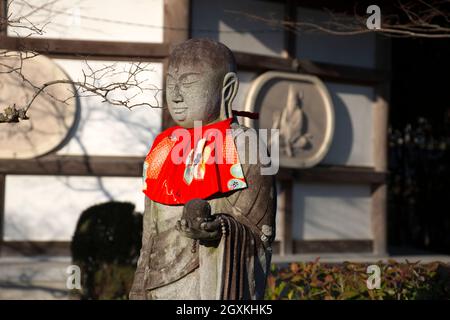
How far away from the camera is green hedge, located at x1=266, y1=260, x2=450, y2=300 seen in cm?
714

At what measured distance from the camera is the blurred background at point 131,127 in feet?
29.5

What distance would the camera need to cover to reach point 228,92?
4.30m

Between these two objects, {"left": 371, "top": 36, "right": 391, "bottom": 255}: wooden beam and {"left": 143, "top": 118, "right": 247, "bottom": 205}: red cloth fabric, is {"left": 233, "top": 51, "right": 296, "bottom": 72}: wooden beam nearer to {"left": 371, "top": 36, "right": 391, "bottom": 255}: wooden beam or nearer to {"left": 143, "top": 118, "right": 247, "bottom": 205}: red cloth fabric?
{"left": 371, "top": 36, "right": 391, "bottom": 255}: wooden beam

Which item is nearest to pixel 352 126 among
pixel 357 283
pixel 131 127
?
pixel 131 127

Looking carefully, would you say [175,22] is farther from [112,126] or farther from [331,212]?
[331,212]

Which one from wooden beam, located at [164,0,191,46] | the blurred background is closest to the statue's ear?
the blurred background

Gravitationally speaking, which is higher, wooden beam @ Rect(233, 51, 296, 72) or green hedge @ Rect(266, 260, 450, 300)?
wooden beam @ Rect(233, 51, 296, 72)

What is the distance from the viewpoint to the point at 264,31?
10695 millimetres

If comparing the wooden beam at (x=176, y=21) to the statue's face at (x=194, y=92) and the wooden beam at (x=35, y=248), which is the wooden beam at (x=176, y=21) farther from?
the statue's face at (x=194, y=92)

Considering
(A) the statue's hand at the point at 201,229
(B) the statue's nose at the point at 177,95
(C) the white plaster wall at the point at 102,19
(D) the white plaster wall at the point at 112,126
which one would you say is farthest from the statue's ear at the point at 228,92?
(C) the white plaster wall at the point at 102,19

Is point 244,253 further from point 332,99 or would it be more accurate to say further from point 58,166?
point 332,99

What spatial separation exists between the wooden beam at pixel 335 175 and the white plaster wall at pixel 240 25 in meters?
1.73

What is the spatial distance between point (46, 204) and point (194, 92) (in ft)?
19.6

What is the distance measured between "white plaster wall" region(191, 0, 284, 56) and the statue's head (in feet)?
19.4
